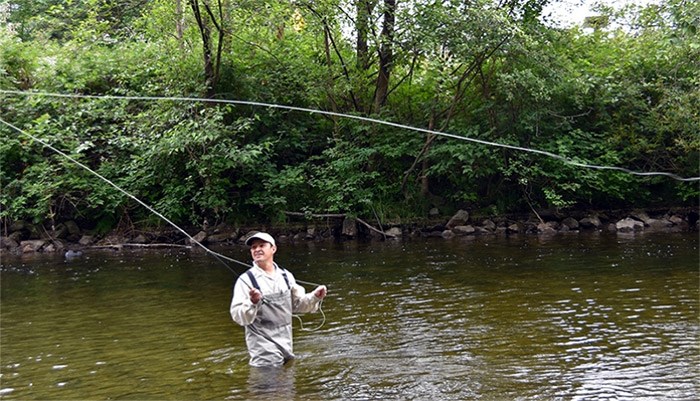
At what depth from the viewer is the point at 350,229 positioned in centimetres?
1792

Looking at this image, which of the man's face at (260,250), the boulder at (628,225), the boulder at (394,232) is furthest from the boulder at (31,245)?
the boulder at (628,225)

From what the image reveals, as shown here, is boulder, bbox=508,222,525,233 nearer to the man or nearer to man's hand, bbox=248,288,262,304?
the man

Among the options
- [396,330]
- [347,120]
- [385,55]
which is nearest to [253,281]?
[396,330]

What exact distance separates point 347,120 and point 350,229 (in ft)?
9.28

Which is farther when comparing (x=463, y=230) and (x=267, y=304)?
(x=463, y=230)

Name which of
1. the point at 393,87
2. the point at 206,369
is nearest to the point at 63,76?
the point at 393,87

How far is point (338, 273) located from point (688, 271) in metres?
5.37

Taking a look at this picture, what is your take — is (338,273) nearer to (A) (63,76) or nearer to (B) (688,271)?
(B) (688,271)

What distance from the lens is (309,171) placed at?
1892cm

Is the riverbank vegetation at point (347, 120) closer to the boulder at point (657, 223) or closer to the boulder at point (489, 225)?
the boulder at point (489, 225)

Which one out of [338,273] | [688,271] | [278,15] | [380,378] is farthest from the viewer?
[278,15]

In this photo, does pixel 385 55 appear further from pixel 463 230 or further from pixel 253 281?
pixel 253 281

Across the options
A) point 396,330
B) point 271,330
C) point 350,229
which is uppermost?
point 350,229

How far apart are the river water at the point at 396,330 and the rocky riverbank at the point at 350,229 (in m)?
3.54
